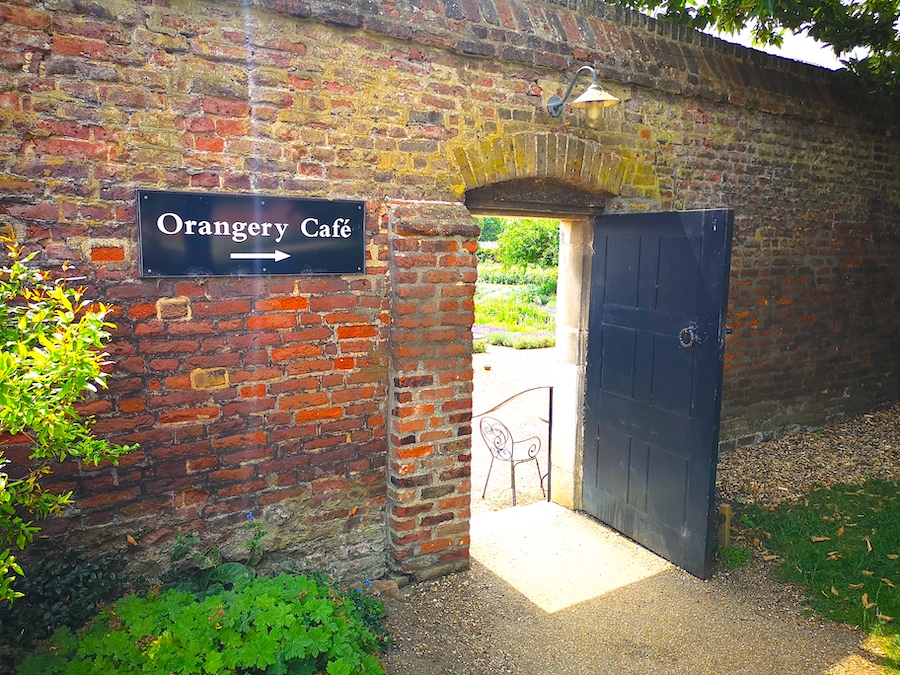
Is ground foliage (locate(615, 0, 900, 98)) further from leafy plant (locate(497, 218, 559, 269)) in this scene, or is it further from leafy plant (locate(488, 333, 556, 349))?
leafy plant (locate(497, 218, 559, 269))

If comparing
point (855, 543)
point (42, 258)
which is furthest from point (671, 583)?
point (42, 258)

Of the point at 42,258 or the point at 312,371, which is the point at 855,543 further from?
the point at 42,258

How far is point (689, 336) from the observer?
14.2ft

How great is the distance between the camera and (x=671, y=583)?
435 centimetres

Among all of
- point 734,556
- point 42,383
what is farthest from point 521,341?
point 42,383

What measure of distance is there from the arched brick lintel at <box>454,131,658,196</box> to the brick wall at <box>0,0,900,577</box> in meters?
0.02

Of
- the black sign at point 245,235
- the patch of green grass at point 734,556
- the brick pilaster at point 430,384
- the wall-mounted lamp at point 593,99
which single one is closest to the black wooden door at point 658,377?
the patch of green grass at point 734,556

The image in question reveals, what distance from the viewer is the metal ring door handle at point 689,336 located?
4270 millimetres

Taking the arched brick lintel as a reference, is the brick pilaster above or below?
below

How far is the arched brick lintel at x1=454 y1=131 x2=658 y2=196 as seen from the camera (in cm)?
421

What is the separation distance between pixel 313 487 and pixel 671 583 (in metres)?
2.46

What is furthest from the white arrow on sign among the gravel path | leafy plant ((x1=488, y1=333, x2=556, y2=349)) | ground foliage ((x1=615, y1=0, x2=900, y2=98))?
leafy plant ((x1=488, y1=333, x2=556, y2=349))

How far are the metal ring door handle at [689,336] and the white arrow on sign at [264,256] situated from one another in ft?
8.55

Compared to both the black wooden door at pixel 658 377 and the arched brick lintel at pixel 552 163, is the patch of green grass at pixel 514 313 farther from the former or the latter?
the arched brick lintel at pixel 552 163
